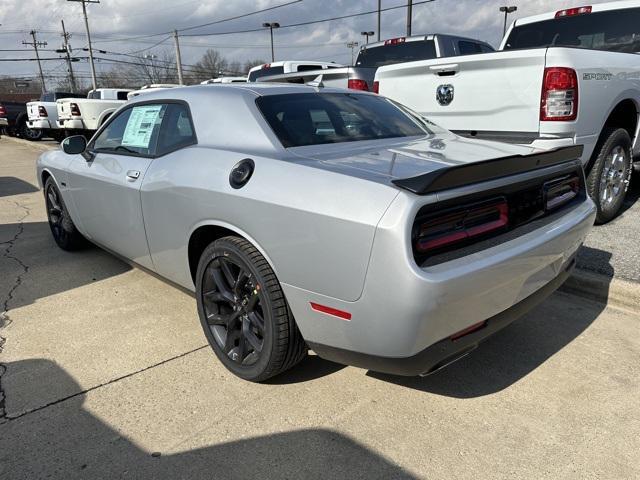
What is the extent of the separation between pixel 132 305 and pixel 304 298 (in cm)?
204

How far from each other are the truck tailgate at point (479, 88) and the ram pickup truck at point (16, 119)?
65.5 ft

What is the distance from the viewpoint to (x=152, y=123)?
11.1 feet

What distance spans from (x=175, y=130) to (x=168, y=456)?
191 centimetres

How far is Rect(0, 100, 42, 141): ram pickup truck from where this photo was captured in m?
20.4

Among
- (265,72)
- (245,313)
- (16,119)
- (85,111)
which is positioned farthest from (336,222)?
(16,119)

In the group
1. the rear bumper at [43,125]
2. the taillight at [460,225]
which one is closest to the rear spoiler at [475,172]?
the taillight at [460,225]

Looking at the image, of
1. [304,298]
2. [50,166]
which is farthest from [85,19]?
[304,298]

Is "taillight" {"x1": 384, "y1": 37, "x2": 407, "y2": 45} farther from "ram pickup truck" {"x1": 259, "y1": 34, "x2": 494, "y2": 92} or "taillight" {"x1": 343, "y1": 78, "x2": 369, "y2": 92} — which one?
"taillight" {"x1": 343, "y1": 78, "x2": 369, "y2": 92}

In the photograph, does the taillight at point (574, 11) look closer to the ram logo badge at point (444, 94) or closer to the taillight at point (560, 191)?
the ram logo badge at point (444, 94)

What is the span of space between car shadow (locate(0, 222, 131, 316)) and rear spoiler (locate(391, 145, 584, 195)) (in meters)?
3.29

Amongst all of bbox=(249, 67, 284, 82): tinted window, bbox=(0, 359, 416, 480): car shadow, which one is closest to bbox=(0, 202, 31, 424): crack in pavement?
bbox=(0, 359, 416, 480): car shadow

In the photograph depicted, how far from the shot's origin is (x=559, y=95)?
13.4 feet

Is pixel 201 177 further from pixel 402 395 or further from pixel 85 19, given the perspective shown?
pixel 85 19

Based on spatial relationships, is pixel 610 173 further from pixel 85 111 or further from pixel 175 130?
pixel 85 111
